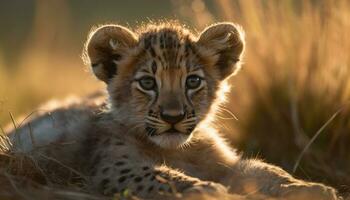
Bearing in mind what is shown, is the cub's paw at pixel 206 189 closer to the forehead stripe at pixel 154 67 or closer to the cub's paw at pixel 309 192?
the cub's paw at pixel 309 192

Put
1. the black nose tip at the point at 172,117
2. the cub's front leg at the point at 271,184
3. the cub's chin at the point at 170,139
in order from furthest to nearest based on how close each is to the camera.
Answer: the cub's chin at the point at 170,139 < the black nose tip at the point at 172,117 < the cub's front leg at the point at 271,184

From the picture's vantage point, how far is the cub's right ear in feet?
22.4

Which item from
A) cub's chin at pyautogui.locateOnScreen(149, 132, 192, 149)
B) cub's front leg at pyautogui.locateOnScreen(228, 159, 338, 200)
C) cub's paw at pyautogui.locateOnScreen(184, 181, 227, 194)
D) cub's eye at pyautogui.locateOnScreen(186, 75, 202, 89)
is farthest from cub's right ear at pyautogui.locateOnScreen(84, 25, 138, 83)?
cub's paw at pyautogui.locateOnScreen(184, 181, 227, 194)

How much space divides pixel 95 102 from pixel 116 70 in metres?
1.35

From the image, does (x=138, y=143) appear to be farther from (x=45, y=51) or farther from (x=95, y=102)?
(x=45, y=51)

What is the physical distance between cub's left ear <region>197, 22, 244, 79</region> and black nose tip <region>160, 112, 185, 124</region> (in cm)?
91

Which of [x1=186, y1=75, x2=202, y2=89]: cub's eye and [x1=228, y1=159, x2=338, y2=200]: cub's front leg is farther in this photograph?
[x1=186, y1=75, x2=202, y2=89]: cub's eye

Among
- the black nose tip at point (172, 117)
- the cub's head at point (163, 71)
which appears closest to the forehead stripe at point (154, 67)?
the cub's head at point (163, 71)

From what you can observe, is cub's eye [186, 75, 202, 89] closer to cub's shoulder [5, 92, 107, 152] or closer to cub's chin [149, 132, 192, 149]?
cub's chin [149, 132, 192, 149]

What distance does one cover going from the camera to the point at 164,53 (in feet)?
21.6

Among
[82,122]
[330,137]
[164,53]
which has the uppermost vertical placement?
[164,53]

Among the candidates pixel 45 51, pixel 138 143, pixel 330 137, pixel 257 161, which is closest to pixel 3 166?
pixel 138 143

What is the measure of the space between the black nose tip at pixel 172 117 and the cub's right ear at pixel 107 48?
2.91 feet

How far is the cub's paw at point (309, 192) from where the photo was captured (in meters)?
5.71
